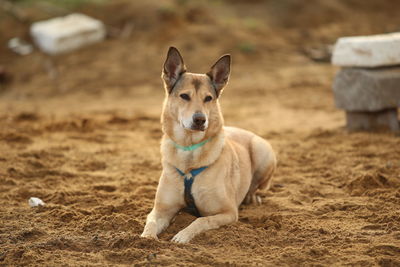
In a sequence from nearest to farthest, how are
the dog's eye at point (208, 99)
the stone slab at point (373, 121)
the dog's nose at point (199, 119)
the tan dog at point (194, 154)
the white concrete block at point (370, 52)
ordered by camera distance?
the dog's nose at point (199, 119) → the tan dog at point (194, 154) → the dog's eye at point (208, 99) → the white concrete block at point (370, 52) → the stone slab at point (373, 121)

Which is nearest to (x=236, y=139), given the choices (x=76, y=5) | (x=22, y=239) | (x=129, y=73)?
(x=22, y=239)

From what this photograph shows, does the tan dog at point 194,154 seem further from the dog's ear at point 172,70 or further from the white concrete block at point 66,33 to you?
the white concrete block at point 66,33

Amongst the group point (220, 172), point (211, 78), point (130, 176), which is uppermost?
point (211, 78)

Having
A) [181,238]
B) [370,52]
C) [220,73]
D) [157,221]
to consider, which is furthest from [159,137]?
[181,238]

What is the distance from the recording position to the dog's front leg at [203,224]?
500 cm

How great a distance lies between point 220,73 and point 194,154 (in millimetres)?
946

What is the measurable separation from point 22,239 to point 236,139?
106 inches

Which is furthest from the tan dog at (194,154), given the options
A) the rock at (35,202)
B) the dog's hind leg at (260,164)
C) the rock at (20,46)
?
the rock at (20,46)

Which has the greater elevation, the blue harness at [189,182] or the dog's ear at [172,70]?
the dog's ear at [172,70]

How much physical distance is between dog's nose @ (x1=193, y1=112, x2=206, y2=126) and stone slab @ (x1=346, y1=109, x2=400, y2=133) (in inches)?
187

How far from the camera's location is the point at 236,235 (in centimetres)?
510

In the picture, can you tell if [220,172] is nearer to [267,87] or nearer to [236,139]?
[236,139]

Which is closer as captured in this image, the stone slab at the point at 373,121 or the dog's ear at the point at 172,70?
the dog's ear at the point at 172,70

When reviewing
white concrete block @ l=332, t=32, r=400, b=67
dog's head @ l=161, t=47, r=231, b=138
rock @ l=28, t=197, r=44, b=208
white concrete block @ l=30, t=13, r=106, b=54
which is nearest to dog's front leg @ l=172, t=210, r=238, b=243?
dog's head @ l=161, t=47, r=231, b=138
